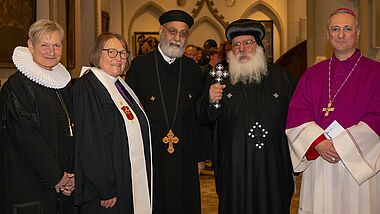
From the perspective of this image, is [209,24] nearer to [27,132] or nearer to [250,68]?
[250,68]

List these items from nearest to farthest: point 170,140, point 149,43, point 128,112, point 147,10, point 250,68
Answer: point 128,112 → point 250,68 → point 170,140 → point 149,43 → point 147,10

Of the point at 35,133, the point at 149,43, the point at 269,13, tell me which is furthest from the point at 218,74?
the point at 269,13

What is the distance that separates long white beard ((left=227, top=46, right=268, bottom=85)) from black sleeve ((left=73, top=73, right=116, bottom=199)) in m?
1.19

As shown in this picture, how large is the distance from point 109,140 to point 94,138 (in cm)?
12

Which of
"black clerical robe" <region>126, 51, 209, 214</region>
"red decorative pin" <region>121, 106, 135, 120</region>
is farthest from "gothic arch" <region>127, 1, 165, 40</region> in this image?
"red decorative pin" <region>121, 106, 135, 120</region>

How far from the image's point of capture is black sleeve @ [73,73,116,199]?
3.43 m

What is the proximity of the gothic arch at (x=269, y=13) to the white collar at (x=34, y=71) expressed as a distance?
14.2 meters

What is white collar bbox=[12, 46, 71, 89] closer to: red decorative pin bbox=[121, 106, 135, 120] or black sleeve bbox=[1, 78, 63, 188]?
black sleeve bbox=[1, 78, 63, 188]

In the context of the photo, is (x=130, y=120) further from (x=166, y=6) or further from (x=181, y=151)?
(x=166, y=6)

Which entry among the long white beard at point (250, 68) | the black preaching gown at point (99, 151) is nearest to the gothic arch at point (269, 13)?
the long white beard at point (250, 68)

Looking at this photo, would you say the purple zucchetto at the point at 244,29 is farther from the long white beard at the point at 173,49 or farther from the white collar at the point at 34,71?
the white collar at the point at 34,71

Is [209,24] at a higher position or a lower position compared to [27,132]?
higher

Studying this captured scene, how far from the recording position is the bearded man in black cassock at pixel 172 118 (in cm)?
448

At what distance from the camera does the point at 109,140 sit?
11.6 ft
